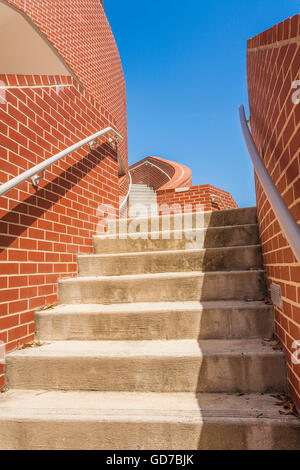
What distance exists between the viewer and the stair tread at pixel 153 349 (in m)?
1.50

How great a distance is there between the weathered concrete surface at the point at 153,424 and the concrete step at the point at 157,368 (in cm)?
9

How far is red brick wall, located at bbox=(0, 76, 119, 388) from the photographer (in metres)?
1.75

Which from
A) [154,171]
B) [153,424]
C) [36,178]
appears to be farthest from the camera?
[154,171]

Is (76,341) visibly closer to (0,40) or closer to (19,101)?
→ (19,101)

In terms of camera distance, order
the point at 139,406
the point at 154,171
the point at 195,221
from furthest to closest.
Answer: the point at 154,171
the point at 195,221
the point at 139,406

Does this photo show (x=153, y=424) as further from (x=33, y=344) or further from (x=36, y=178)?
(x=36, y=178)

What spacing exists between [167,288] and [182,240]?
2.18 feet

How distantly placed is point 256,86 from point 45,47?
3.65 metres

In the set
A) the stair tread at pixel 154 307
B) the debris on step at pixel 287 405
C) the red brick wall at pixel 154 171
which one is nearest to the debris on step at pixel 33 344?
the stair tread at pixel 154 307

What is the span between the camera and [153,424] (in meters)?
1.22

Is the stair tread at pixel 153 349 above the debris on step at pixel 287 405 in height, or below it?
above

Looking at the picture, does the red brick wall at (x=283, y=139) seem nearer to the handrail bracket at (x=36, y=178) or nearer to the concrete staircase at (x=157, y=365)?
the concrete staircase at (x=157, y=365)

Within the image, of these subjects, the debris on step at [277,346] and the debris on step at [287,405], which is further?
the debris on step at [277,346]

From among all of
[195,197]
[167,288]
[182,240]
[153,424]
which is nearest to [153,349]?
[153,424]
